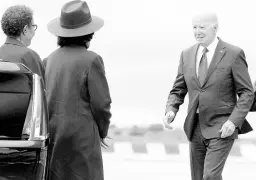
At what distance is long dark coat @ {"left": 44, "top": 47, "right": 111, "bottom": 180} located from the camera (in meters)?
5.54

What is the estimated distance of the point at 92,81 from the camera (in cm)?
552

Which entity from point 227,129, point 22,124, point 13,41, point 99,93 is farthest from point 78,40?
point 227,129

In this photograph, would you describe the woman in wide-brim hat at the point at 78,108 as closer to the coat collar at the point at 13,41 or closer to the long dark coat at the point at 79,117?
the long dark coat at the point at 79,117

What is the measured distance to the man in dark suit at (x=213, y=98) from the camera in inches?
235

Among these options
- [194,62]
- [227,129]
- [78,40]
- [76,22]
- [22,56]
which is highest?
[76,22]

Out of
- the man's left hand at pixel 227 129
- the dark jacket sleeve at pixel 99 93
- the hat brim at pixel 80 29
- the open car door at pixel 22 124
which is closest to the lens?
the open car door at pixel 22 124

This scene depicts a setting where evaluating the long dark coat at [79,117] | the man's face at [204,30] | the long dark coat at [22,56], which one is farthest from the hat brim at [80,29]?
the man's face at [204,30]

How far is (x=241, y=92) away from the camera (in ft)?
19.7

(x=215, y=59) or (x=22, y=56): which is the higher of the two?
(x=215, y=59)

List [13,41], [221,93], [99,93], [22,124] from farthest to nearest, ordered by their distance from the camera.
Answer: [13,41]
[221,93]
[99,93]
[22,124]

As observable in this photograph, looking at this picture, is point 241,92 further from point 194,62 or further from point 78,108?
point 78,108

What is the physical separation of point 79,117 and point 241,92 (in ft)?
4.12

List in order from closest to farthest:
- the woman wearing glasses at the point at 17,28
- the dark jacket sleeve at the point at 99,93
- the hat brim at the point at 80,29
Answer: the dark jacket sleeve at the point at 99,93 → the hat brim at the point at 80,29 → the woman wearing glasses at the point at 17,28

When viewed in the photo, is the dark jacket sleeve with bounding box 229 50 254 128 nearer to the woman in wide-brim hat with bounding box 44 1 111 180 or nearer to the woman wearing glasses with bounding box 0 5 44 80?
the woman in wide-brim hat with bounding box 44 1 111 180
